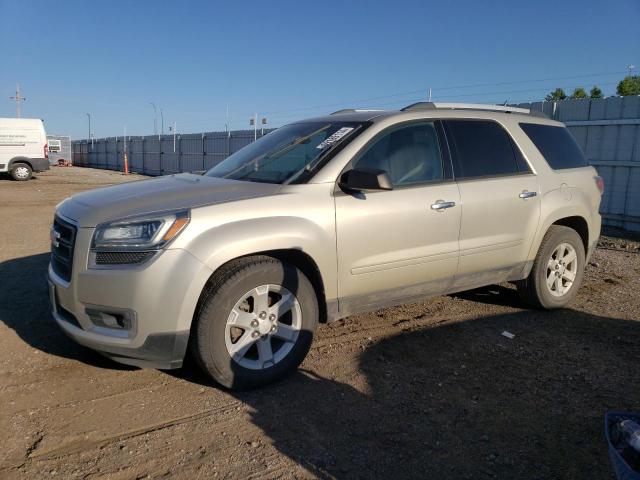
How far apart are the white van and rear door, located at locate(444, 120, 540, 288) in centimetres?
2139

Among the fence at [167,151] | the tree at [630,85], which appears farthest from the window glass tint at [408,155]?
the tree at [630,85]

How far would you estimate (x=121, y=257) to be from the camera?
3.19m

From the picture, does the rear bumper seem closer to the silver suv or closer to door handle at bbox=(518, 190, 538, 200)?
the silver suv

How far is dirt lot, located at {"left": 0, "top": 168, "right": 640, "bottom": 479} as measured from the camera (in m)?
2.78

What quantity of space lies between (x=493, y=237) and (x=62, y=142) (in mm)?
49232

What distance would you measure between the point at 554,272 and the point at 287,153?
2868 millimetres

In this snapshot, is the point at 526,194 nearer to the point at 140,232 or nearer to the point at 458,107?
the point at 458,107

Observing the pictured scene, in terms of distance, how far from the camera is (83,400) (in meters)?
3.38

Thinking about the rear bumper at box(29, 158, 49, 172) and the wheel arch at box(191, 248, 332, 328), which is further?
the rear bumper at box(29, 158, 49, 172)

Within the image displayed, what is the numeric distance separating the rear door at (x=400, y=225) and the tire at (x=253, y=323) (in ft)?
1.19

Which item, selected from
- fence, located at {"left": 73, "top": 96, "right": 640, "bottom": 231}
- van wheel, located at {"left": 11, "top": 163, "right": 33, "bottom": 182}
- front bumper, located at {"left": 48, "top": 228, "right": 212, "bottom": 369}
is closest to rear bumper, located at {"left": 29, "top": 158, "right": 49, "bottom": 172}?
van wheel, located at {"left": 11, "top": 163, "right": 33, "bottom": 182}

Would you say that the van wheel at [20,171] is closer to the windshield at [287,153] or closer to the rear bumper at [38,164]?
the rear bumper at [38,164]

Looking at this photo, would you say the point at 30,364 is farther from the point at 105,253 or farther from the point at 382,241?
the point at 382,241

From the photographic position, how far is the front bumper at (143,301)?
124 inches
